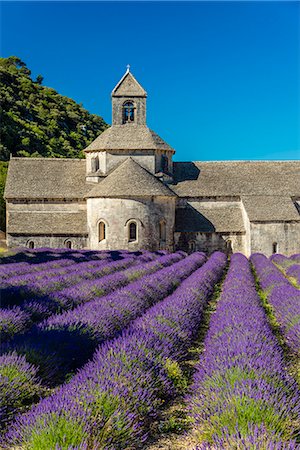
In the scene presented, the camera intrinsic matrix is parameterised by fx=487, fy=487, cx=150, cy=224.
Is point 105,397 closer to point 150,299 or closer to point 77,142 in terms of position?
point 150,299

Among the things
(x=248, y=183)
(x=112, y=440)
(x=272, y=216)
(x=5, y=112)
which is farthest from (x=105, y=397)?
(x=5, y=112)

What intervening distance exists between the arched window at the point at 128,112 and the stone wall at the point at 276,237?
1128cm

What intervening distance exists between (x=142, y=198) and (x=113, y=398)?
24125mm

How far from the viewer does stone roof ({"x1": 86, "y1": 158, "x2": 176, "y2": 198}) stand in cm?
2802

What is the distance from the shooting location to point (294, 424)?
3.97 meters

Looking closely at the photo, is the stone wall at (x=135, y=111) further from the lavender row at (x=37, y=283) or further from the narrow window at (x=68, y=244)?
the lavender row at (x=37, y=283)

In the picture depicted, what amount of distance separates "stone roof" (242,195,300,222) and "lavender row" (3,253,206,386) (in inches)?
818

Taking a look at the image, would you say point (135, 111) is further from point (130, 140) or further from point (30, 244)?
point (30, 244)

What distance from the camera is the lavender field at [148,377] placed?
3.70m

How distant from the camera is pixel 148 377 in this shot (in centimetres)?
496

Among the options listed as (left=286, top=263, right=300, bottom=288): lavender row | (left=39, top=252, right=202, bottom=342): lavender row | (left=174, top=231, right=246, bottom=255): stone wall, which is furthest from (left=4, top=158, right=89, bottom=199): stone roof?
(left=39, top=252, right=202, bottom=342): lavender row

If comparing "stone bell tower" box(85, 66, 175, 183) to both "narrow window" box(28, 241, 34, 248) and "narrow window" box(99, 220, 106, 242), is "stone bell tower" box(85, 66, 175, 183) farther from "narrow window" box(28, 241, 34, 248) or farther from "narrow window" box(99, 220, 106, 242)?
"narrow window" box(28, 241, 34, 248)

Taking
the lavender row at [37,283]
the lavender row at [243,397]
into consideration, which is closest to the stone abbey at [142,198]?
the lavender row at [37,283]

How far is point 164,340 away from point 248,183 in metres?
28.5
